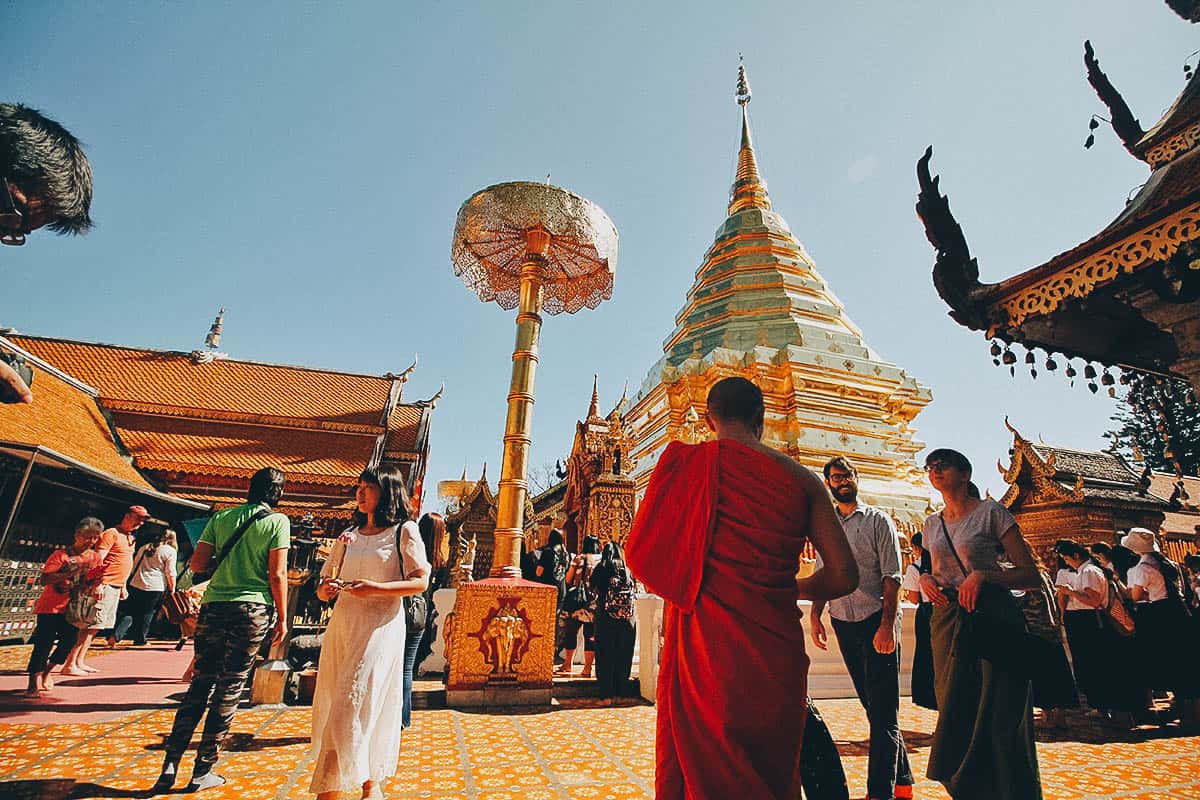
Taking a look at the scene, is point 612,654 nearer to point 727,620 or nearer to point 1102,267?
point 727,620

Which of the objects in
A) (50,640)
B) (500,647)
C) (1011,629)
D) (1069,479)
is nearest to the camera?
(1011,629)

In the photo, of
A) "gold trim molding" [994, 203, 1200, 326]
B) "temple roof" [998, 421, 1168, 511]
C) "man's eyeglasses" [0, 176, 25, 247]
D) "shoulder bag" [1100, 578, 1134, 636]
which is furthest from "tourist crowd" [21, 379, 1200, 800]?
"temple roof" [998, 421, 1168, 511]

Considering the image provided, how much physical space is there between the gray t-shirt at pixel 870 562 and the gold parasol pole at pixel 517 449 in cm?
276

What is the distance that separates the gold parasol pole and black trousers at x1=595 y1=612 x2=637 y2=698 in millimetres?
968

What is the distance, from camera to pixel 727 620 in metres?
1.55

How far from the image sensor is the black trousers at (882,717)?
2525 millimetres

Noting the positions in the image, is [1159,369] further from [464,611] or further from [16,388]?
[16,388]

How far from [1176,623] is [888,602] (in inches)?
184

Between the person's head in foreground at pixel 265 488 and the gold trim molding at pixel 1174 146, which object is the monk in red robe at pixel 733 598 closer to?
the person's head in foreground at pixel 265 488

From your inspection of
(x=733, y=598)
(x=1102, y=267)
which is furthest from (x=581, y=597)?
(x=1102, y=267)

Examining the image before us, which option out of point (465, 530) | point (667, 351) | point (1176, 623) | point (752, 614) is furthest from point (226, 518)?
point (465, 530)

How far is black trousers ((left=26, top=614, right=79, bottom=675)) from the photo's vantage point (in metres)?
4.80

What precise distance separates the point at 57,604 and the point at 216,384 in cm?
1305

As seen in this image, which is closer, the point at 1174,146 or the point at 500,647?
the point at 1174,146
